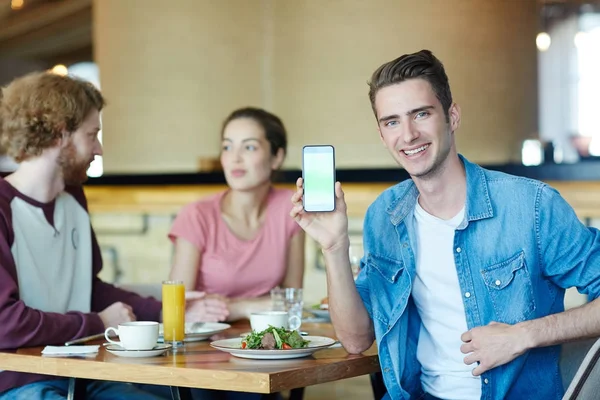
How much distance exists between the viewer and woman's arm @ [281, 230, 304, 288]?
10.1ft

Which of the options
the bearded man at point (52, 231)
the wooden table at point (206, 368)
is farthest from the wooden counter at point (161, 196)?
the wooden table at point (206, 368)

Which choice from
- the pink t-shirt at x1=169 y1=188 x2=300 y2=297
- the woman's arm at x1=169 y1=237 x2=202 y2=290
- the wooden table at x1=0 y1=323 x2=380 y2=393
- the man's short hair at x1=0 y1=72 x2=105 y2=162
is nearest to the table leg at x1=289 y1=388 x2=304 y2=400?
the pink t-shirt at x1=169 y1=188 x2=300 y2=297

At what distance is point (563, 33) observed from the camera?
163 inches

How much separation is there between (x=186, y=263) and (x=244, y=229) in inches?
9.4

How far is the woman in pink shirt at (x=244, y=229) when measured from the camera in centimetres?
298

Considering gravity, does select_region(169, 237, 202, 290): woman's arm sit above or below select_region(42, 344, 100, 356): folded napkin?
above

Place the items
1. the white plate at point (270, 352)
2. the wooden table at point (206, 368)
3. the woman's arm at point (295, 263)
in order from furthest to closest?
the woman's arm at point (295, 263)
the white plate at point (270, 352)
the wooden table at point (206, 368)

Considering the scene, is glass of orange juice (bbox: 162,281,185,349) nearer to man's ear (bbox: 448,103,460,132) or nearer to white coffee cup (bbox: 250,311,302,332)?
white coffee cup (bbox: 250,311,302,332)

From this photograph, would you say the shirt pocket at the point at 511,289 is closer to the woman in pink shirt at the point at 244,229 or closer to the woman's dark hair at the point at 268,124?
the woman in pink shirt at the point at 244,229

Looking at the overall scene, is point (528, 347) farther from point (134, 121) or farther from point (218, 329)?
point (134, 121)

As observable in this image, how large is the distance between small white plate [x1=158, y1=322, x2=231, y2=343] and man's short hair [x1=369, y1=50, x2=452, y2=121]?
73 centimetres

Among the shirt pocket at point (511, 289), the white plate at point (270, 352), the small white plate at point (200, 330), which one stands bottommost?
the white plate at point (270, 352)

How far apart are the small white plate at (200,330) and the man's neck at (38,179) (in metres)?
Result: 0.49

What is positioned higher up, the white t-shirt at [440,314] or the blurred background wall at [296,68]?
the blurred background wall at [296,68]
